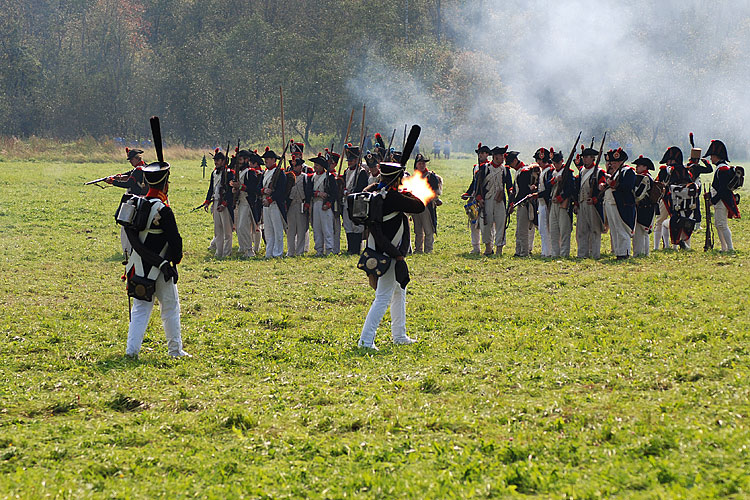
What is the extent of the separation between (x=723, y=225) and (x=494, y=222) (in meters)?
4.17

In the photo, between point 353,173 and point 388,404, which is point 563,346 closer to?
point 388,404

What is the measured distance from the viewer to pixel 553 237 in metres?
16.0

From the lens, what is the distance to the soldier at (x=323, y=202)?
17359mm

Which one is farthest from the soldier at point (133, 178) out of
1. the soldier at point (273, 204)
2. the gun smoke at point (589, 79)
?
the gun smoke at point (589, 79)

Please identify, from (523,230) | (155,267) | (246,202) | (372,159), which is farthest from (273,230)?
(155,267)

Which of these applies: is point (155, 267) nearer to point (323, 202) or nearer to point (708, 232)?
point (323, 202)

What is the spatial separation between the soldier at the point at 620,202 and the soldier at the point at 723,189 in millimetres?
1419

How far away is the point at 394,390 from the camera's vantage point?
7.22 metres

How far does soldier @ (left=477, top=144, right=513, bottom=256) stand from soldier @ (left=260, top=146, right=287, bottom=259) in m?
3.96

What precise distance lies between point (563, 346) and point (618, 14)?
149 ft

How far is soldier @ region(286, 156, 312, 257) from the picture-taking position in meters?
17.4

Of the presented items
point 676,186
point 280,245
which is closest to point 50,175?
point 280,245

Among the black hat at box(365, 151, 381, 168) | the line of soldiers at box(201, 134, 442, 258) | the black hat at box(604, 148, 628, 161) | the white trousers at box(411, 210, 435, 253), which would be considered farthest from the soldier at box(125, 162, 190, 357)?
the black hat at box(604, 148, 628, 161)

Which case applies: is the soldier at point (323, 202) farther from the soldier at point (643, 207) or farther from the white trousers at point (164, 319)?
the white trousers at point (164, 319)
